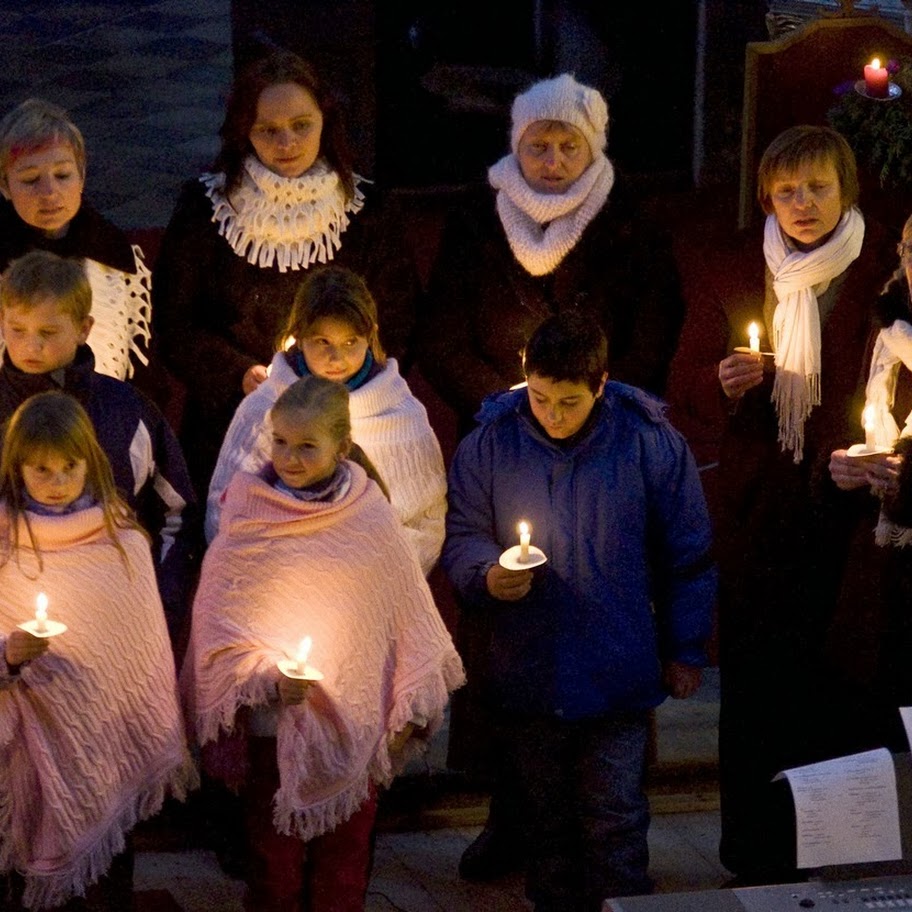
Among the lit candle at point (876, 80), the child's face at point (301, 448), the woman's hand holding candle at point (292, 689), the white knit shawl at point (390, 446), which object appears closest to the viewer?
the woman's hand holding candle at point (292, 689)

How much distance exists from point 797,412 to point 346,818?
1.39m

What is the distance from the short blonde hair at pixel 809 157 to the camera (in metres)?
4.29

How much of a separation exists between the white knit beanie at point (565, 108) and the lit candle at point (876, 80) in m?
2.15

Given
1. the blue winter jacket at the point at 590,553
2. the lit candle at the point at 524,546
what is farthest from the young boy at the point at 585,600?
the lit candle at the point at 524,546

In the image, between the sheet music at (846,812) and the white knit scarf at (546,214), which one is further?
the white knit scarf at (546,214)

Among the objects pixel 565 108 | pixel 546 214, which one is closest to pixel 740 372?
pixel 546 214

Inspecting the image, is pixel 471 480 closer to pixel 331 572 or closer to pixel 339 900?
pixel 331 572

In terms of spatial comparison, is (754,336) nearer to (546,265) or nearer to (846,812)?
(546,265)

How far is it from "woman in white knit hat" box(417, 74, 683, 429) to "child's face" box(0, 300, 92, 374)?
3.32ft

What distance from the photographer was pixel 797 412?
14.3 feet

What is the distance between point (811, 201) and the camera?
169 inches

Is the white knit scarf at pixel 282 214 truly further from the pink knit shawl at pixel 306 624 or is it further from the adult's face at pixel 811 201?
the adult's face at pixel 811 201

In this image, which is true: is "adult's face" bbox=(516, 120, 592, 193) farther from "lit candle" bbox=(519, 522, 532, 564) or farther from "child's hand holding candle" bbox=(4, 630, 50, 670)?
"child's hand holding candle" bbox=(4, 630, 50, 670)

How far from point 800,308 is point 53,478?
5.67ft
